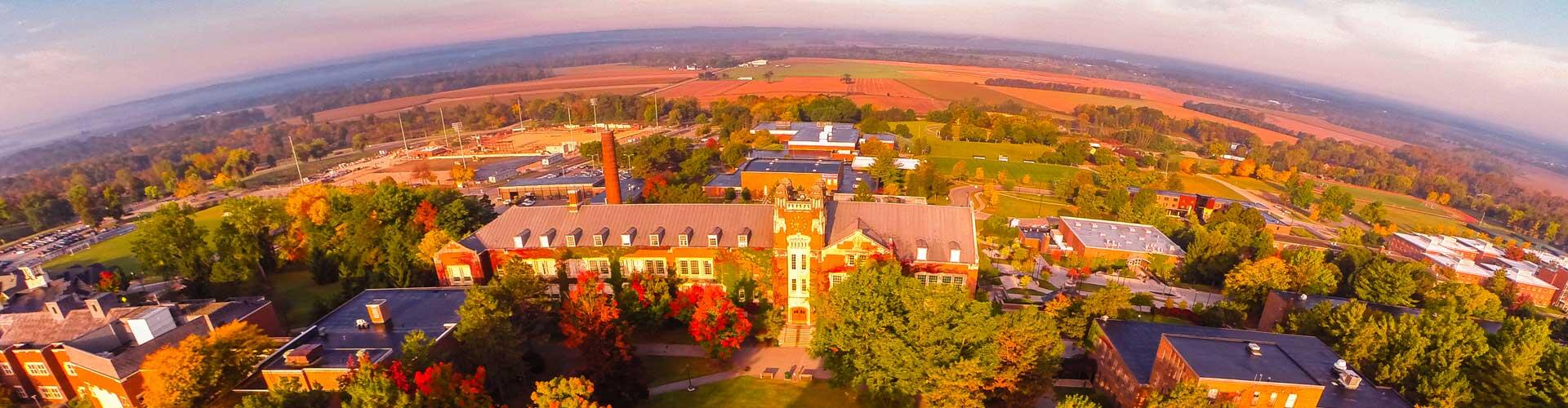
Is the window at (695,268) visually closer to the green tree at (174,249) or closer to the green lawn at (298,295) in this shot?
the green lawn at (298,295)

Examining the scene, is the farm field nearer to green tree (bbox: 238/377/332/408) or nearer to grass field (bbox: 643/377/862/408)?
grass field (bbox: 643/377/862/408)

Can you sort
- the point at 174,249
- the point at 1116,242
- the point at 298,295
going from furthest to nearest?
the point at 1116,242, the point at 298,295, the point at 174,249

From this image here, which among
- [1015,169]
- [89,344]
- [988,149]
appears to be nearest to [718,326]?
[89,344]

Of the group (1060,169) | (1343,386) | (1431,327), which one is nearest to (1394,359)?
(1431,327)

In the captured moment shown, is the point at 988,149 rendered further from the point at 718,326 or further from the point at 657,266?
the point at 718,326

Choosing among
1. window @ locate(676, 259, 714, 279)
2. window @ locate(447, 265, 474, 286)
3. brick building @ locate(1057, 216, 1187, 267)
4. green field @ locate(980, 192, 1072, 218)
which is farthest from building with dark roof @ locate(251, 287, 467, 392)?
green field @ locate(980, 192, 1072, 218)

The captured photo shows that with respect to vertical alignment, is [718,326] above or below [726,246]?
below

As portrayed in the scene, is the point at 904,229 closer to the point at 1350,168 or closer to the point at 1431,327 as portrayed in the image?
the point at 1431,327
